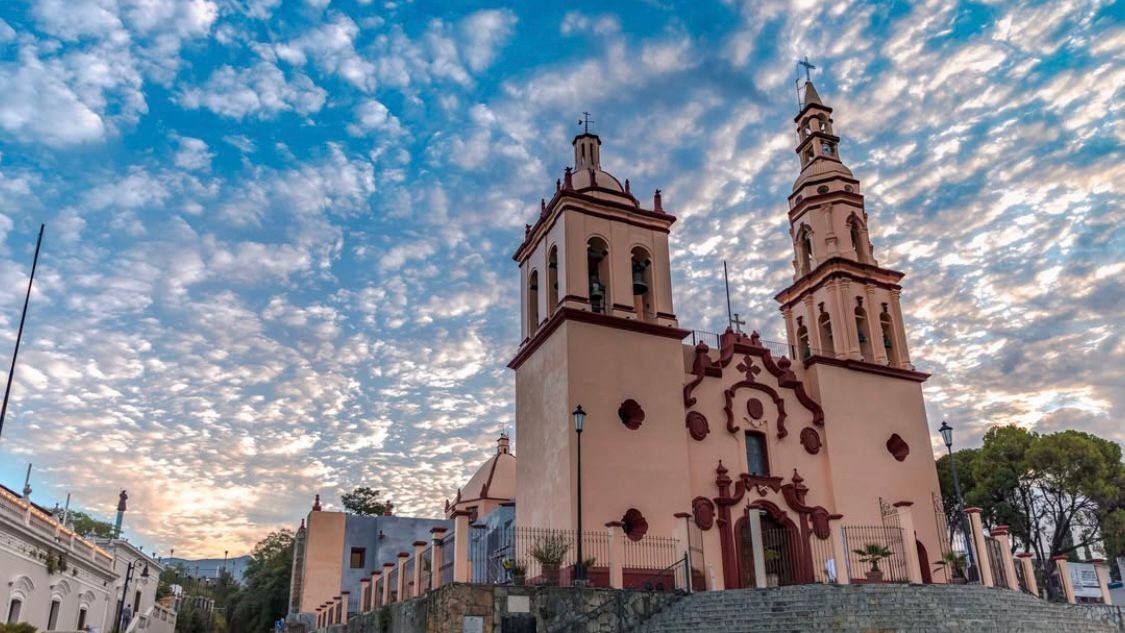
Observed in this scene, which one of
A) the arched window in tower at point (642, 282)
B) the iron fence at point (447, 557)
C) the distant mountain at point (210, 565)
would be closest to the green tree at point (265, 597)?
the arched window in tower at point (642, 282)

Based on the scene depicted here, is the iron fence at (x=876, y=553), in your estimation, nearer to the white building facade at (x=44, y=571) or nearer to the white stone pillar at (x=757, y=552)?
the white stone pillar at (x=757, y=552)

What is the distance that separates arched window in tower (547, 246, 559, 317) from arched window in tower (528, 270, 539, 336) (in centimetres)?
80

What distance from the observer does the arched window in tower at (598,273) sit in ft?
75.6

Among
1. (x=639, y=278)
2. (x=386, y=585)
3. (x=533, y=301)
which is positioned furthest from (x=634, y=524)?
(x=533, y=301)

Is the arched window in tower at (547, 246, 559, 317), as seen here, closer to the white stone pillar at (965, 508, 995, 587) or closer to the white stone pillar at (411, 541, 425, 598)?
the white stone pillar at (411, 541, 425, 598)

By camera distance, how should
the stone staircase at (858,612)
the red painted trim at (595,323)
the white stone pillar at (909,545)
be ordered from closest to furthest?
the stone staircase at (858,612), the white stone pillar at (909,545), the red painted trim at (595,323)

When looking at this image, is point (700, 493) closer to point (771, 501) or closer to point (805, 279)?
point (771, 501)

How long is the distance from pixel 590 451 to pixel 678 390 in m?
3.34

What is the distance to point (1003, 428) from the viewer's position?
34094mm

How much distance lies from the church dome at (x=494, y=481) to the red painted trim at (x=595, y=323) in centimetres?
1097

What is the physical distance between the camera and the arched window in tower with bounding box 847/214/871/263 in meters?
27.0

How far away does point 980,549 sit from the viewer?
59.7 ft

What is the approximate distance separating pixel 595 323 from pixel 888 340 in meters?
10.5

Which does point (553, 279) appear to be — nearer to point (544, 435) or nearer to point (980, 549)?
point (544, 435)
